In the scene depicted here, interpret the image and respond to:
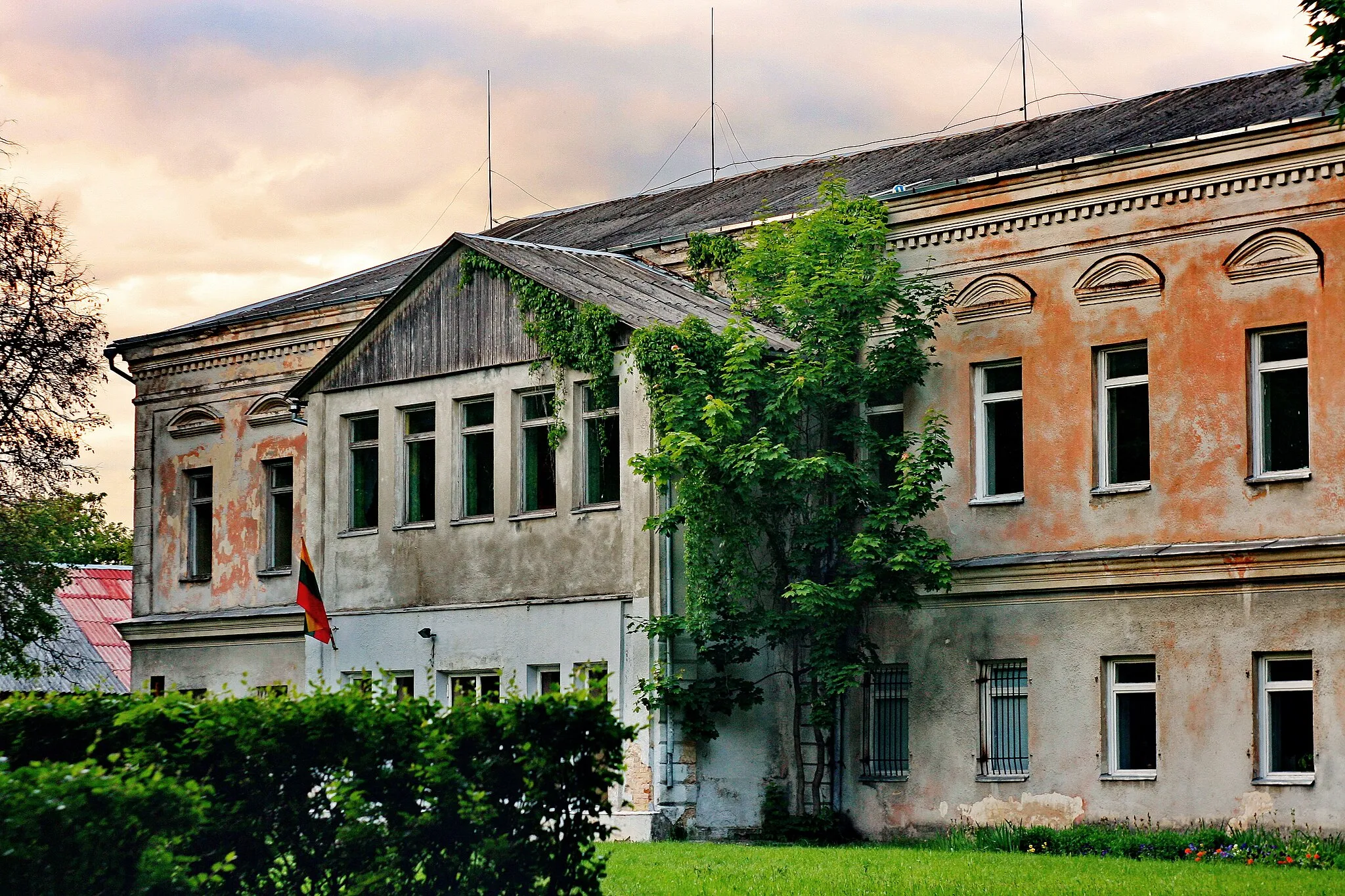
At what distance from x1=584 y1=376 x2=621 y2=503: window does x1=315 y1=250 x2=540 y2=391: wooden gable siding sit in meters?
1.18

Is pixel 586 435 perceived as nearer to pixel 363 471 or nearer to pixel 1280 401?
pixel 363 471

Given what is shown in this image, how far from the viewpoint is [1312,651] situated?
19609 mm

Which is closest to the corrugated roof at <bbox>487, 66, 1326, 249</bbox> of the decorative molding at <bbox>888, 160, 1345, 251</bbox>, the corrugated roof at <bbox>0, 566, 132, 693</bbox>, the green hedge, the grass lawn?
the decorative molding at <bbox>888, 160, 1345, 251</bbox>

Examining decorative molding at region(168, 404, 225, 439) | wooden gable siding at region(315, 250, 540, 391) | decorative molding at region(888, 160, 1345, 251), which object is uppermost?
decorative molding at region(888, 160, 1345, 251)

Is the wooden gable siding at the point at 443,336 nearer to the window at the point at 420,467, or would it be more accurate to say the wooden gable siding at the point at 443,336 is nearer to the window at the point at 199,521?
the window at the point at 420,467

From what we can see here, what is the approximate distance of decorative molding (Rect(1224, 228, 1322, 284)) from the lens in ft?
66.1

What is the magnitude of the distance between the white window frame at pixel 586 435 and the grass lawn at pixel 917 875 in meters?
5.20

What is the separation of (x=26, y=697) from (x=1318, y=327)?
14.1m

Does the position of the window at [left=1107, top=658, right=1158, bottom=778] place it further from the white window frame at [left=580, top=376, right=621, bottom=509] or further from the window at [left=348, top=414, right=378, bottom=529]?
the window at [left=348, top=414, right=378, bottom=529]

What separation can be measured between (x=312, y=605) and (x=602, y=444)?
5.26 metres

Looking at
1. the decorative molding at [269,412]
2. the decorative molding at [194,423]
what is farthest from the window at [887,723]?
the decorative molding at [194,423]

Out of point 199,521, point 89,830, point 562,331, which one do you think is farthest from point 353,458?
point 89,830

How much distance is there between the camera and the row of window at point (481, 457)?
23625 millimetres

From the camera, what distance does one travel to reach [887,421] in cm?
2373
